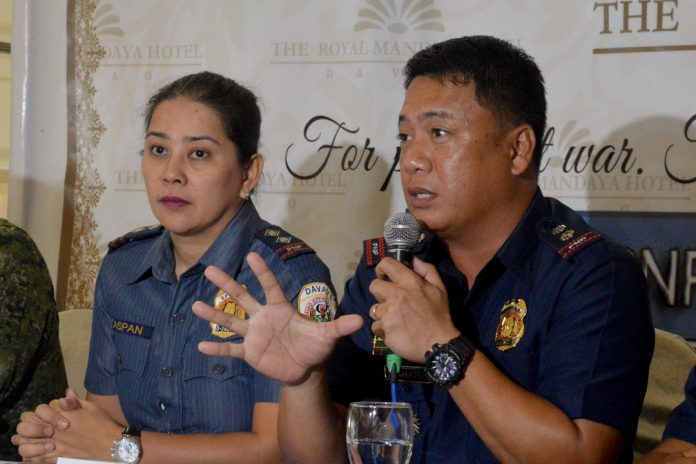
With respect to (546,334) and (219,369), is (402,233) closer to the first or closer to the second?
(546,334)

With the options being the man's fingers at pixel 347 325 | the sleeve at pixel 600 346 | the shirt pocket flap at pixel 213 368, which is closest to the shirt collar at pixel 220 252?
the shirt pocket flap at pixel 213 368

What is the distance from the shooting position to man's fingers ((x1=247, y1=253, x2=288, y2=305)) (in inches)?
68.3

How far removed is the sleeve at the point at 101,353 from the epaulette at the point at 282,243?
0.45 metres

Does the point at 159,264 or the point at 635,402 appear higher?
the point at 159,264

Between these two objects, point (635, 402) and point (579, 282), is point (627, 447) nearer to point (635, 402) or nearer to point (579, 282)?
point (635, 402)

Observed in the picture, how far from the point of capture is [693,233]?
108 inches

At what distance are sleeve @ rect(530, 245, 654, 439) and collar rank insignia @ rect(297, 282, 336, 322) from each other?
1.68 ft

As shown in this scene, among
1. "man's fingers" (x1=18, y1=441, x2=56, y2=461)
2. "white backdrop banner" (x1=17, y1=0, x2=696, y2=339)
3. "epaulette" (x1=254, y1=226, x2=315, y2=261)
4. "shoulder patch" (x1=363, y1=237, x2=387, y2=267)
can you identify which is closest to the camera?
"man's fingers" (x1=18, y1=441, x2=56, y2=461)

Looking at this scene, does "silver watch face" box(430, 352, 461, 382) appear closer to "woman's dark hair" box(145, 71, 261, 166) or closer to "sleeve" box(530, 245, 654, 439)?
"sleeve" box(530, 245, 654, 439)

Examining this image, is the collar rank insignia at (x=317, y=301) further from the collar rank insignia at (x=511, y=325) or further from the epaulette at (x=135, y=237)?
the epaulette at (x=135, y=237)

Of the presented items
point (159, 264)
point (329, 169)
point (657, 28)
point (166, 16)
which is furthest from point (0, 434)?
point (657, 28)

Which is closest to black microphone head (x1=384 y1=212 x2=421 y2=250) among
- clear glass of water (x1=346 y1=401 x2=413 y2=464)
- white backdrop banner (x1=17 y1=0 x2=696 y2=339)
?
clear glass of water (x1=346 y1=401 x2=413 y2=464)

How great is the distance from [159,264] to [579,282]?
1042 mm

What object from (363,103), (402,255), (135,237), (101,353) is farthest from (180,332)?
(363,103)
